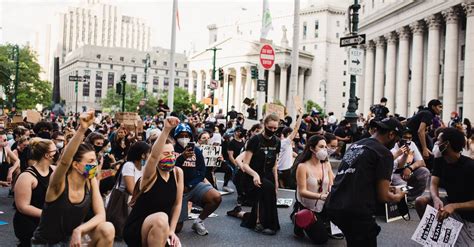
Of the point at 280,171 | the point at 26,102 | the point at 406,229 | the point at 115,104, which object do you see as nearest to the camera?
the point at 406,229

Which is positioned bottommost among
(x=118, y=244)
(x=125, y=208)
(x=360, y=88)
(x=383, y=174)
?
(x=118, y=244)

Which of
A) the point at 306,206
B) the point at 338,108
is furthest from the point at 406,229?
the point at 338,108

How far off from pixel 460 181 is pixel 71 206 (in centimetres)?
415

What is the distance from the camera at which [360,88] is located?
213 feet

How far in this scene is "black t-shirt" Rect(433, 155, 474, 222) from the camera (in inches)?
226

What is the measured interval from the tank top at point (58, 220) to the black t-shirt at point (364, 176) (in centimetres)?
261

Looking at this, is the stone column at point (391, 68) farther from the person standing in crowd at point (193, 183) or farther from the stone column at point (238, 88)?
the stone column at point (238, 88)

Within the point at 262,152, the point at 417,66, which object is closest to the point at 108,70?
the point at 417,66

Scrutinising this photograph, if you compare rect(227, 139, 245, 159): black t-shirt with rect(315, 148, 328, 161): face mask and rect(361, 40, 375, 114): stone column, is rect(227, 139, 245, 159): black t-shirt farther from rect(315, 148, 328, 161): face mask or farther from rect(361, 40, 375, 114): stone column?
rect(361, 40, 375, 114): stone column

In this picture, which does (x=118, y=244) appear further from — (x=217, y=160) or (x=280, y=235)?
(x=217, y=160)

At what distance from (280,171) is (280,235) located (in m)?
4.95

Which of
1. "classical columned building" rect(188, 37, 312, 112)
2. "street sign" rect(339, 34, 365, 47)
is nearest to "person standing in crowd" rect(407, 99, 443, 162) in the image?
"street sign" rect(339, 34, 365, 47)

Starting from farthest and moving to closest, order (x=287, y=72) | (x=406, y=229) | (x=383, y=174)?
1. (x=287, y=72)
2. (x=406, y=229)
3. (x=383, y=174)

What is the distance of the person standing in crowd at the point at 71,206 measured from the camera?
4961mm
